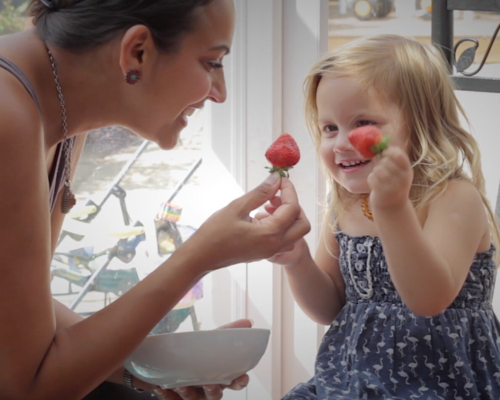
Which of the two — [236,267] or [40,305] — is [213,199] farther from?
[40,305]

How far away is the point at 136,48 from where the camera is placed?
109 centimetres

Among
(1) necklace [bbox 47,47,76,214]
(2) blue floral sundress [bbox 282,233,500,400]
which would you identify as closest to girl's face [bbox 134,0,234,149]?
(1) necklace [bbox 47,47,76,214]

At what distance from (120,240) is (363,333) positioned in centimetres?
103

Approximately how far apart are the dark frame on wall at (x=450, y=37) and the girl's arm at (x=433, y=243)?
1.02 ft

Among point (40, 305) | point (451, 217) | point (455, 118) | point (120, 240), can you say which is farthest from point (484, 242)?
point (120, 240)

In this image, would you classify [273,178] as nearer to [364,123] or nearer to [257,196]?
[257,196]

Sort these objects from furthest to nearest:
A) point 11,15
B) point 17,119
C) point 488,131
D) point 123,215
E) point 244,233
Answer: point 123,215
point 11,15
point 488,131
point 244,233
point 17,119

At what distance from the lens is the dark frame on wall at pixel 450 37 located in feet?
4.70

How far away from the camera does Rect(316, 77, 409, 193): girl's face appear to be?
1251 millimetres

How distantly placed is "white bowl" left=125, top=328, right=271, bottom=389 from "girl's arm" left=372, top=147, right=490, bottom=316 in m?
0.28

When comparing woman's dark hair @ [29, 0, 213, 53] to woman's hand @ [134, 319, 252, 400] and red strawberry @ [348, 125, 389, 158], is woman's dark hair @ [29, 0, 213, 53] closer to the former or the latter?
red strawberry @ [348, 125, 389, 158]

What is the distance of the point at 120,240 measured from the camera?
2.09 metres

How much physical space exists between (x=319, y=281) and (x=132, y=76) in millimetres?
619

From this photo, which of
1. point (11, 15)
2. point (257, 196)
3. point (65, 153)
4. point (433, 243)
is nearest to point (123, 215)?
point (11, 15)
